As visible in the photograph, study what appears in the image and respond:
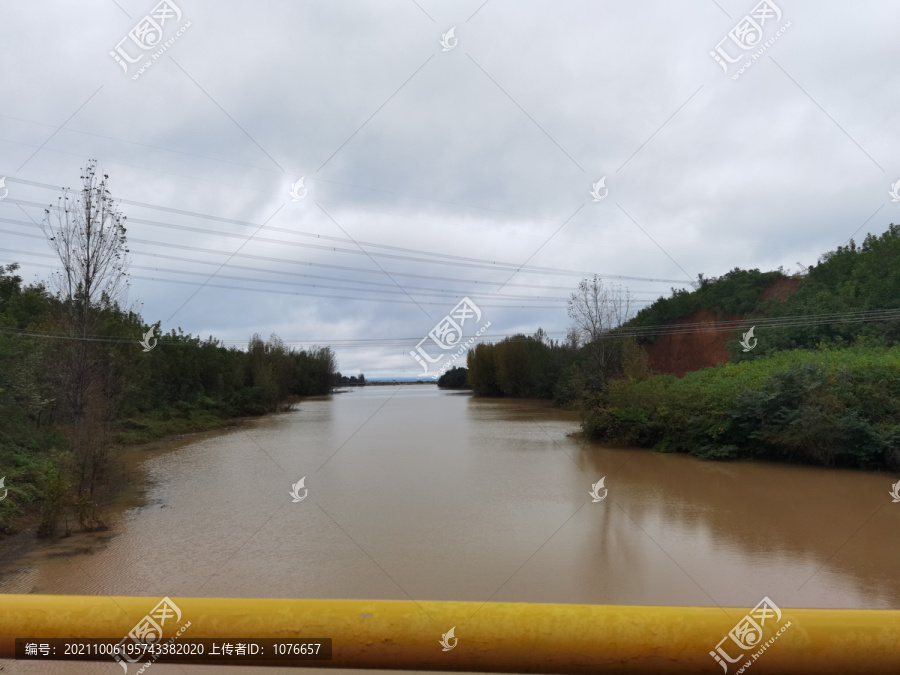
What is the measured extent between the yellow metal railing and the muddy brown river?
127 inches

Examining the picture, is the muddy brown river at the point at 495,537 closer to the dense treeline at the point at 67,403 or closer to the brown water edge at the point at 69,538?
the brown water edge at the point at 69,538

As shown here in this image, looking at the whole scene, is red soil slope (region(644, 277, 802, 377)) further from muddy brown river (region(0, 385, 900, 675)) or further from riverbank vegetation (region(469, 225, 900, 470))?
muddy brown river (region(0, 385, 900, 675))

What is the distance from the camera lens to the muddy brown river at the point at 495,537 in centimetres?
707

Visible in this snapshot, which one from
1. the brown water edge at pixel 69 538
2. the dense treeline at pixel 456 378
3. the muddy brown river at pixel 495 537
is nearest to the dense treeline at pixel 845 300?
the muddy brown river at pixel 495 537

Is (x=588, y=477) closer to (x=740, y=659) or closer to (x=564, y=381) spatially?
(x=740, y=659)

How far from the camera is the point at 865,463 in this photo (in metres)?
14.4

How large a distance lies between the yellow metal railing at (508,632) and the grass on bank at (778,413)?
1565 centimetres

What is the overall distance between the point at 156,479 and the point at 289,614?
52.5 feet

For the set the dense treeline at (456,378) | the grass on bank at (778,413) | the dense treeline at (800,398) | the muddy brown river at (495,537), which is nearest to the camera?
the muddy brown river at (495,537)

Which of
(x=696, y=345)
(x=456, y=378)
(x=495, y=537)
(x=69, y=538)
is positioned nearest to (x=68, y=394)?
(x=69, y=538)

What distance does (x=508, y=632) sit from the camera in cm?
108

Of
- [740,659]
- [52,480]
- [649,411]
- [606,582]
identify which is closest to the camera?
[740,659]

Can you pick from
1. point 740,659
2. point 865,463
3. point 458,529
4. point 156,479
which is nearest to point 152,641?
point 740,659

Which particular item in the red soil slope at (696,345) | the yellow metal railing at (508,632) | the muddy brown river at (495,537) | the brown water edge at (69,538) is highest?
the red soil slope at (696,345)
